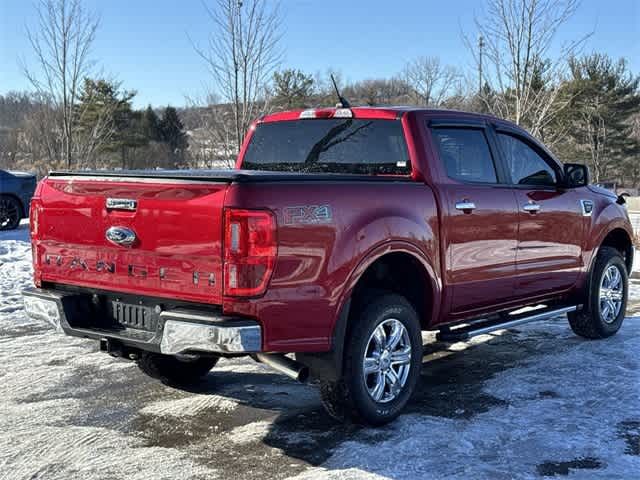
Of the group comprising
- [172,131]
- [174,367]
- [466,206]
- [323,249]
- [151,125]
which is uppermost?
[151,125]

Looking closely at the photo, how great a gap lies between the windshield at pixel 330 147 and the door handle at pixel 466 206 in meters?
0.41

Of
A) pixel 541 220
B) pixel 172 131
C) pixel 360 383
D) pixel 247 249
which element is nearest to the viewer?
pixel 247 249

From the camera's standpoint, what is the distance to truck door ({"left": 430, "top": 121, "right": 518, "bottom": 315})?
4.75m

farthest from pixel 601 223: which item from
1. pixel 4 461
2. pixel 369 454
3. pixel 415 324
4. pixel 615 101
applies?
pixel 615 101

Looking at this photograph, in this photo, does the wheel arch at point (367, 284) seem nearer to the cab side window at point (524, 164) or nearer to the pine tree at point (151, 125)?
the cab side window at point (524, 164)

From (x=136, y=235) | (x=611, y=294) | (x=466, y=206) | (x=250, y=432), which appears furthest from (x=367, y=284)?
(x=611, y=294)

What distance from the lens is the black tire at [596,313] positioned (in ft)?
20.8

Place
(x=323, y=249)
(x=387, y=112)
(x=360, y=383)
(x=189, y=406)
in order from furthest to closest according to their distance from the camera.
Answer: (x=387, y=112) → (x=189, y=406) → (x=360, y=383) → (x=323, y=249)

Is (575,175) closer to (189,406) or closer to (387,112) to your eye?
(387,112)

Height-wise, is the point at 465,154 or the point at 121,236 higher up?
the point at 465,154

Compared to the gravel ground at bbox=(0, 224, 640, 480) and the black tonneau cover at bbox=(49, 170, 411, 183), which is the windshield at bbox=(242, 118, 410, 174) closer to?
the black tonneau cover at bbox=(49, 170, 411, 183)

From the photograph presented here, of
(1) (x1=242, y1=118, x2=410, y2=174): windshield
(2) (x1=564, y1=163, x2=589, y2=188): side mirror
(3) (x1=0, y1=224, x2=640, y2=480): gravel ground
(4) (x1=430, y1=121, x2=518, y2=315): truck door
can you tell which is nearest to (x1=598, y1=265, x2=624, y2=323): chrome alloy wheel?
(3) (x1=0, y1=224, x2=640, y2=480): gravel ground

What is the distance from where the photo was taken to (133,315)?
3965mm

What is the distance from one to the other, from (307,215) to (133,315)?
1.13 m
